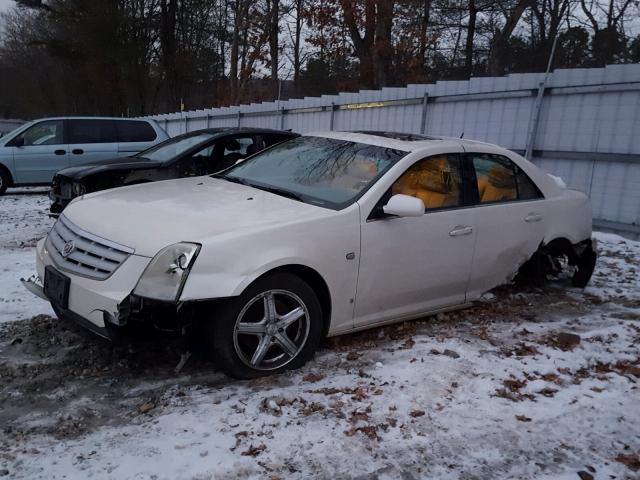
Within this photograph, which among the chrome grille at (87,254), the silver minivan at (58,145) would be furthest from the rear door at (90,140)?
the chrome grille at (87,254)

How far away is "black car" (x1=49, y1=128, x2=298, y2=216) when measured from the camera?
7386mm

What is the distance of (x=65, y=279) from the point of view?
10.9ft

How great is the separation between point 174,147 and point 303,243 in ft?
17.8

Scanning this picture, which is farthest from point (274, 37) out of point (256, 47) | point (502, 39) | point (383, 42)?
point (502, 39)

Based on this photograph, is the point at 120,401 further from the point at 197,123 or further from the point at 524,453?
the point at 197,123

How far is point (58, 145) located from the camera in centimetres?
1145

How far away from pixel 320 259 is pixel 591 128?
255 inches

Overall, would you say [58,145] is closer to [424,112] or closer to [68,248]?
[424,112]

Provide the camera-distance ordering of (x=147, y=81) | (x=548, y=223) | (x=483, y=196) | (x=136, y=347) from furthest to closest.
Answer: (x=147, y=81) → (x=548, y=223) → (x=483, y=196) → (x=136, y=347)

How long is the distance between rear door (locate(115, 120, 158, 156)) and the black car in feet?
11.4

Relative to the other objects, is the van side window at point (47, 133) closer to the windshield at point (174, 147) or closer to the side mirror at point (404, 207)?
the windshield at point (174, 147)

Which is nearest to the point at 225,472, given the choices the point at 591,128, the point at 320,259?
the point at 320,259

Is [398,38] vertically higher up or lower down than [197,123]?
higher up

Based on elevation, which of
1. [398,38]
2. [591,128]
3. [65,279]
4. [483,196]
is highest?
[398,38]
